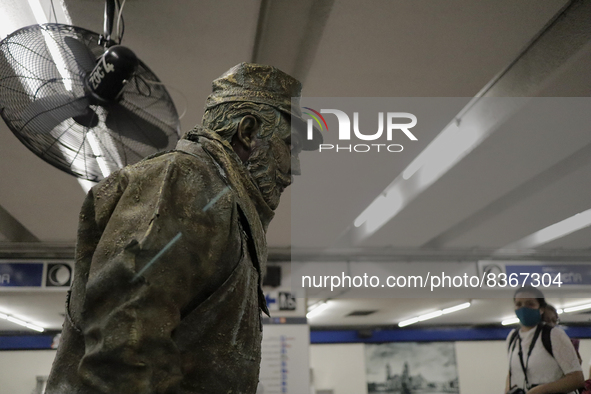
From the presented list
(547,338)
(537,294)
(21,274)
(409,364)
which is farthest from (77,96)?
(409,364)

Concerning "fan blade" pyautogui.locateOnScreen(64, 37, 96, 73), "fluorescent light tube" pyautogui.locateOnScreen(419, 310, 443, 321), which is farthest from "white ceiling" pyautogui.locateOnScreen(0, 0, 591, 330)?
"fluorescent light tube" pyautogui.locateOnScreen(419, 310, 443, 321)

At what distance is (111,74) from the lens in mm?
1840

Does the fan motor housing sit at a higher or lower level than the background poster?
higher

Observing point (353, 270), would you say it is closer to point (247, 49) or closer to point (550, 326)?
point (550, 326)

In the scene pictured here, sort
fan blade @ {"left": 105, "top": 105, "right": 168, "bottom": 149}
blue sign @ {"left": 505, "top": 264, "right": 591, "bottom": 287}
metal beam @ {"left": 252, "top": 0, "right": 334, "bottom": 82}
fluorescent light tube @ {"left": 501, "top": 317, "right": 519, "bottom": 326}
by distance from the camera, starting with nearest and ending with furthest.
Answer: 1. fan blade @ {"left": 105, "top": 105, "right": 168, "bottom": 149}
2. metal beam @ {"left": 252, "top": 0, "right": 334, "bottom": 82}
3. blue sign @ {"left": 505, "top": 264, "right": 591, "bottom": 287}
4. fluorescent light tube @ {"left": 501, "top": 317, "right": 519, "bottom": 326}

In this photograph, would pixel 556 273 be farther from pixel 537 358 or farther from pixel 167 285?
pixel 167 285

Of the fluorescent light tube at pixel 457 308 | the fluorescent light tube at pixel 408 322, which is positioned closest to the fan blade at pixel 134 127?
the fluorescent light tube at pixel 457 308

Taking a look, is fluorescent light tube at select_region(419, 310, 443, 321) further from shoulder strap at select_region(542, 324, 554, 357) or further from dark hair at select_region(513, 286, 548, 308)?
shoulder strap at select_region(542, 324, 554, 357)

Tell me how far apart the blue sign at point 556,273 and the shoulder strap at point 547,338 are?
3.29 metres

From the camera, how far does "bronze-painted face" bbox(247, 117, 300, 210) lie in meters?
1.24

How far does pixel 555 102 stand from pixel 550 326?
55.0 inches

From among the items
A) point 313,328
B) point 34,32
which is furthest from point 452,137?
point 313,328

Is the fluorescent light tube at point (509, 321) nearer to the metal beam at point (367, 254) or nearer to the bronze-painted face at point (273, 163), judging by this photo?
the metal beam at point (367, 254)

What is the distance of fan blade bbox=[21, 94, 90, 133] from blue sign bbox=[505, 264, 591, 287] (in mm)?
5621
